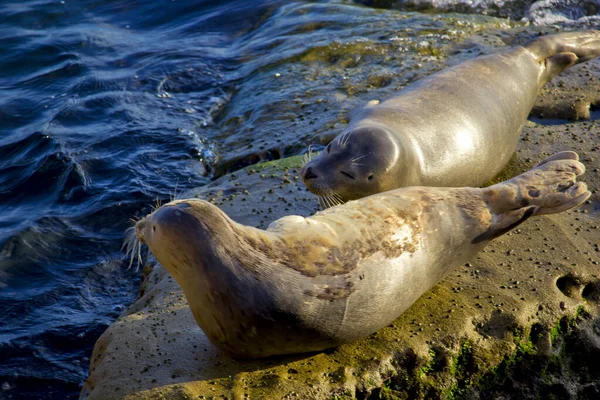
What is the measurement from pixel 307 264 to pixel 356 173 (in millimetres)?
1698

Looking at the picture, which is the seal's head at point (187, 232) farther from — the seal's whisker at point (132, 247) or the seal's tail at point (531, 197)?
the seal's tail at point (531, 197)

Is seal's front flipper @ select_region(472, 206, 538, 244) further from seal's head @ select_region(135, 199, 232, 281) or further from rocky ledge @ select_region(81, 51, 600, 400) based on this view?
seal's head @ select_region(135, 199, 232, 281)

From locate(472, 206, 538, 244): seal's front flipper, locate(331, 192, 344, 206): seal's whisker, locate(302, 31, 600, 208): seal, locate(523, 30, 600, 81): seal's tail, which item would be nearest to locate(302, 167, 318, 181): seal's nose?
locate(302, 31, 600, 208): seal

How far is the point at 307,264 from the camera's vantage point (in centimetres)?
391

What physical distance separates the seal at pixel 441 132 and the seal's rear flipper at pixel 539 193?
35.0 inches

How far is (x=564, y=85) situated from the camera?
26.2 ft

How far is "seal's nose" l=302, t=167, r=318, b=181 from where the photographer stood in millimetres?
5516

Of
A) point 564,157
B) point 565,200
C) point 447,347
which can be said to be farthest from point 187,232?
point 564,157

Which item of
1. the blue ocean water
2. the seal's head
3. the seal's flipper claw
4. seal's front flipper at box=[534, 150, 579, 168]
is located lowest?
the blue ocean water

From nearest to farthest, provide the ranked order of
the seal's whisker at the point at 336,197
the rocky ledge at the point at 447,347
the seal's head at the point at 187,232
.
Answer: the seal's head at the point at 187,232
the rocky ledge at the point at 447,347
the seal's whisker at the point at 336,197

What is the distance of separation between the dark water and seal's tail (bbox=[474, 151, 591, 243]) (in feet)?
8.90

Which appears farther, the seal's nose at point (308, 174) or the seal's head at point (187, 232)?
the seal's nose at point (308, 174)

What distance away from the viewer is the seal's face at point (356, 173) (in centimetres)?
548

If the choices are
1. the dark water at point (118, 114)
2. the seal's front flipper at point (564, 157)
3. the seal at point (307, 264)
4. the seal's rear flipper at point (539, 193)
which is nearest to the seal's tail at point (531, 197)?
the seal's rear flipper at point (539, 193)
